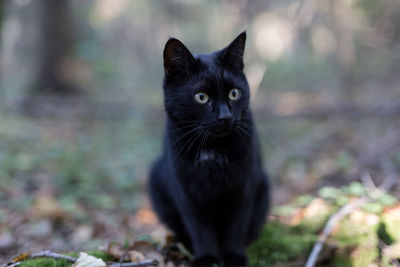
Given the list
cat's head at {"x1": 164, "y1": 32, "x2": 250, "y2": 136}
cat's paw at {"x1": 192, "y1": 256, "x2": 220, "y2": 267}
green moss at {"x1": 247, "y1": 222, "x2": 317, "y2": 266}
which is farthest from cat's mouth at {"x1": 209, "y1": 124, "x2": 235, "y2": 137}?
green moss at {"x1": 247, "y1": 222, "x2": 317, "y2": 266}

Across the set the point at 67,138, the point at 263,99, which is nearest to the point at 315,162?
the point at 67,138

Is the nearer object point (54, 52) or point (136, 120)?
point (136, 120)

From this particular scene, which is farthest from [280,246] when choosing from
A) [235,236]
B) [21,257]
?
[21,257]

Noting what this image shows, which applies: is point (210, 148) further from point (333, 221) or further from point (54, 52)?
point (54, 52)

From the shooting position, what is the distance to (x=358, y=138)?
4.73 metres

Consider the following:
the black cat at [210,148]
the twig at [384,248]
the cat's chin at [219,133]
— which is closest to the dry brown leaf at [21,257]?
the black cat at [210,148]

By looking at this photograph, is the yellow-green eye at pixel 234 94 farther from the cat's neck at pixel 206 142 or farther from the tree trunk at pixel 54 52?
the tree trunk at pixel 54 52

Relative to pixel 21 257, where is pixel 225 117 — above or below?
above

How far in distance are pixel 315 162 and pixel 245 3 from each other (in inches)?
222

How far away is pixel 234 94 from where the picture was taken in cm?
202

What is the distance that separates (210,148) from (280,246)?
0.86 metres

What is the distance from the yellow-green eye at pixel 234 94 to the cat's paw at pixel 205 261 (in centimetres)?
103

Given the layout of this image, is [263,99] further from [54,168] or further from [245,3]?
[54,168]

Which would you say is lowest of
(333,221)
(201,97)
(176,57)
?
(333,221)
